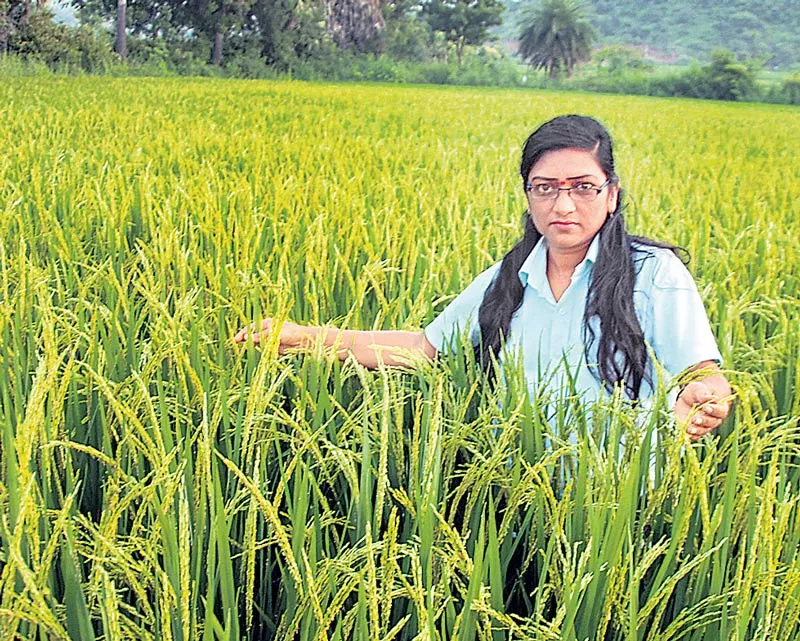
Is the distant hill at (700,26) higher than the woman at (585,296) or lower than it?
higher

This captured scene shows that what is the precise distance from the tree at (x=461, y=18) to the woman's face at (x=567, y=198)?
3786 cm

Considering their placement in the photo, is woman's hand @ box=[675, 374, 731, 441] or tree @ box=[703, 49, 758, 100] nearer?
woman's hand @ box=[675, 374, 731, 441]

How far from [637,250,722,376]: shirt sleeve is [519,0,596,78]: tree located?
50898mm

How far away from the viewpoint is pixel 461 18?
37.9m

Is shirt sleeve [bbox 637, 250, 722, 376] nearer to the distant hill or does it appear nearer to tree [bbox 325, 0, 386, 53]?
tree [bbox 325, 0, 386, 53]

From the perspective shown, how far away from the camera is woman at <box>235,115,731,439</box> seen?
1359 mm

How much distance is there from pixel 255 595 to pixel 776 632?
526mm

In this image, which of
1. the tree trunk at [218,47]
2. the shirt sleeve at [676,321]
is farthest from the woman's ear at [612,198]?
the tree trunk at [218,47]

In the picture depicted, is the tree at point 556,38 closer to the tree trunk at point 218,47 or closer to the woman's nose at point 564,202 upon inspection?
the tree trunk at point 218,47

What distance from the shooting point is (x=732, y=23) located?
212ft

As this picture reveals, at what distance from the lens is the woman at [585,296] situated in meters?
1.36

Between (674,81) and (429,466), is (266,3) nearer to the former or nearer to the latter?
(674,81)

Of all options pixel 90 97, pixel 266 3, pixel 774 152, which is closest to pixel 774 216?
pixel 774 152

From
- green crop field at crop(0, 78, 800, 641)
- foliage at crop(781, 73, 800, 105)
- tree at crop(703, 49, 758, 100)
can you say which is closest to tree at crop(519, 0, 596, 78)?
tree at crop(703, 49, 758, 100)
